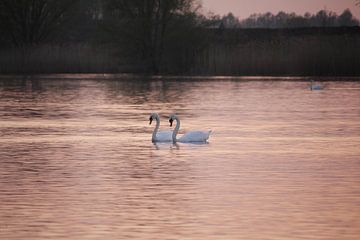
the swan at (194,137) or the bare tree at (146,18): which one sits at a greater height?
the bare tree at (146,18)

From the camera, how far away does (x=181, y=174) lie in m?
12.5

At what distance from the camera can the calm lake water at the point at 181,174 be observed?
905 cm

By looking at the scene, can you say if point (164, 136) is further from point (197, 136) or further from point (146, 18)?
point (146, 18)

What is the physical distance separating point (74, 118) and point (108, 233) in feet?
44.7

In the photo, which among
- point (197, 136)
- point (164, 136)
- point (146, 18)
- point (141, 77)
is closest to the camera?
point (197, 136)

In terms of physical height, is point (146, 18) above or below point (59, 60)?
above

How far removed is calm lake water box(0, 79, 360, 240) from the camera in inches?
356

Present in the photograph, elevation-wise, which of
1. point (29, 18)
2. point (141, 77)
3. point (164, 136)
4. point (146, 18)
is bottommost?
point (141, 77)

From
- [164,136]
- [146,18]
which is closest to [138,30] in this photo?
[146,18]

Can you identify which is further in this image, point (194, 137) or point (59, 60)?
point (59, 60)

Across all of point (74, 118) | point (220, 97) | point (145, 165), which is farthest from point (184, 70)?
point (145, 165)

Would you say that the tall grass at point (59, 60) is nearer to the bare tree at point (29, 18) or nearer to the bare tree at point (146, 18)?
the bare tree at point (146, 18)

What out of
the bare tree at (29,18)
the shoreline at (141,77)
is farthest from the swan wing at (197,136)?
the bare tree at (29,18)

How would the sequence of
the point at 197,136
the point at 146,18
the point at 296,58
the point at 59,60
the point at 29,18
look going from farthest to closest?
the point at 29,18, the point at 146,18, the point at 59,60, the point at 296,58, the point at 197,136
